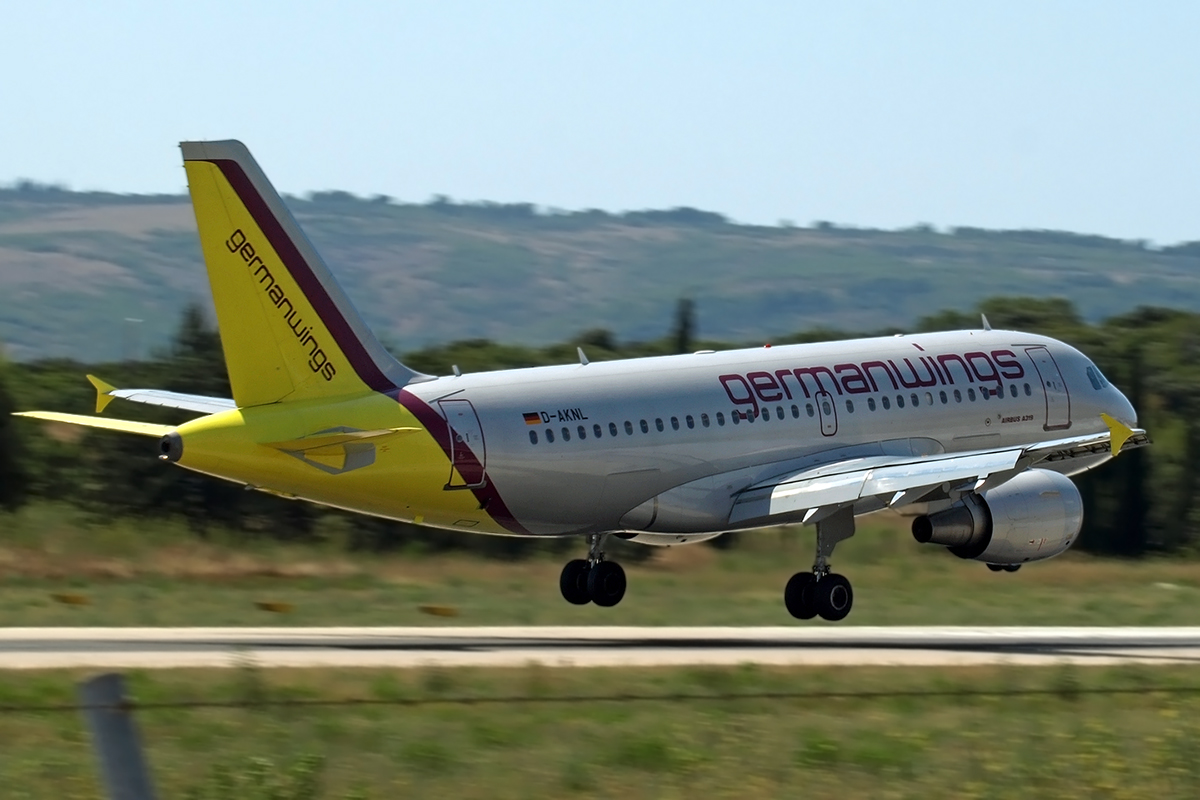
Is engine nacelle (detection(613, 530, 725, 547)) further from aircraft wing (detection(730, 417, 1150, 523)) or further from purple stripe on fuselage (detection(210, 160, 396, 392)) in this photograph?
purple stripe on fuselage (detection(210, 160, 396, 392))

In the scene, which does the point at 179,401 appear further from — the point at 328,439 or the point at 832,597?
the point at 832,597

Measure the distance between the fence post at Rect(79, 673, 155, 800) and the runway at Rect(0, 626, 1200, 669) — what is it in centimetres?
1376

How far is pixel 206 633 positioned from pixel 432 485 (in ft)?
14.3

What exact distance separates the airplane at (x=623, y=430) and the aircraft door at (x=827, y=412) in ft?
0.16

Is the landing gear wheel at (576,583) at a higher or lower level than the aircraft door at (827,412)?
lower

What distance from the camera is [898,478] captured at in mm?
33062

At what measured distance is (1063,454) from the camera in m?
31.8

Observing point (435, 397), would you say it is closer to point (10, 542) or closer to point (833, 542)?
point (833, 542)

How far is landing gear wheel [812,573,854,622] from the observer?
113ft

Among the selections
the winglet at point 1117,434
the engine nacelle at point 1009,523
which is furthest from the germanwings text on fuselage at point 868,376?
the winglet at point 1117,434

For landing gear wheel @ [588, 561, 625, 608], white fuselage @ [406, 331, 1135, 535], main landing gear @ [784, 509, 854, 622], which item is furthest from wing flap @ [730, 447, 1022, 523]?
landing gear wheel @ [588, 561, 625, 608]

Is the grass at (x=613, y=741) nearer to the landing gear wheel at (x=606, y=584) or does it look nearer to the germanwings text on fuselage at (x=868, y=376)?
the landing gear wheel at (x=606, y=584)

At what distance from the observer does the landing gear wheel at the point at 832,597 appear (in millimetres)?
34375

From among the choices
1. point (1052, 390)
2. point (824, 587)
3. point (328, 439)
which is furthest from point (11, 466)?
point (1052, 390)
